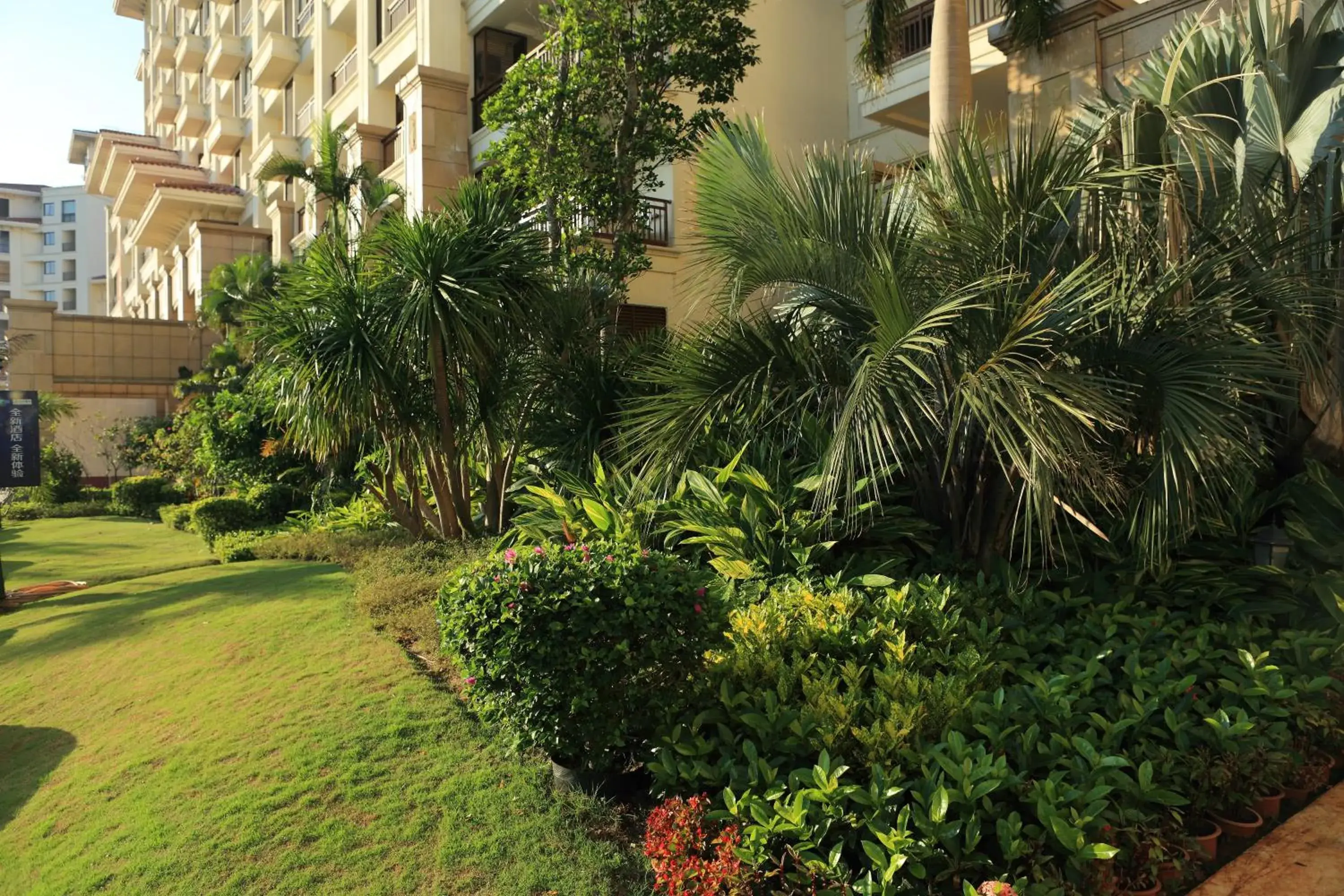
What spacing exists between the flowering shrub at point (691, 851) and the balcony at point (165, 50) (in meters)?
48.0

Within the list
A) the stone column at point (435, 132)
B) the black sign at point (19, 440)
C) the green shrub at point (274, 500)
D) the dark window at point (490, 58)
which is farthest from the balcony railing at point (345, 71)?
the black sign at point (19, 440)

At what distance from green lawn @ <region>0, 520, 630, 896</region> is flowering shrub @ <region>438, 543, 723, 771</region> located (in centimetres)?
37

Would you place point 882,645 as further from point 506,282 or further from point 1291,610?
point 506,282

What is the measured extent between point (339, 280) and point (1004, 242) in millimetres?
6075

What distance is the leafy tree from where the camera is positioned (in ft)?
31.6

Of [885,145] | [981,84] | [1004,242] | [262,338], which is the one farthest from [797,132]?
[1004,242]

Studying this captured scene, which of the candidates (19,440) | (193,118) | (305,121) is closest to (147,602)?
(19,440)

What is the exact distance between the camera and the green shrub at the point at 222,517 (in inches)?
539

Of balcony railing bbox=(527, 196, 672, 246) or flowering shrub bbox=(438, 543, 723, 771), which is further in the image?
balcony railing bbox=(527, 196, 672, 246)

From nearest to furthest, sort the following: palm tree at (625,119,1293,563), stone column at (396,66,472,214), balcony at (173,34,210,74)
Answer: palm tree at (625,119,1293,563) → stone column at (396,66,472,214) → balcony at (173,34,210,74)

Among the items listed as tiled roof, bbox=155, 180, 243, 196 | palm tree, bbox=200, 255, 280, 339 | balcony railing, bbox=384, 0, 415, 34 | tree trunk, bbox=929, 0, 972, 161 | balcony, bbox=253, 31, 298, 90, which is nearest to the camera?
tree trunk, bbox=929, 0, 972, 161

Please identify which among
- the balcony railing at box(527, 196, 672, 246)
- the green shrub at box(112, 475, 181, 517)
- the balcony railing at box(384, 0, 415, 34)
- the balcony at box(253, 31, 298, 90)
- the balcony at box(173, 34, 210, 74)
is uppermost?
the balcony at box(173, 34, 210, 74)

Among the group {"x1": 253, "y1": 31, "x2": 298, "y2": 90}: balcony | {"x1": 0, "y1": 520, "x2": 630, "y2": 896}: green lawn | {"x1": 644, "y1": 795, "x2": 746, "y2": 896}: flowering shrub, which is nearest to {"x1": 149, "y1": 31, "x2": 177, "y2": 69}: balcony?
{"x1": 253, "y1": 31, "x2": 298, "y2": 90}: balcony

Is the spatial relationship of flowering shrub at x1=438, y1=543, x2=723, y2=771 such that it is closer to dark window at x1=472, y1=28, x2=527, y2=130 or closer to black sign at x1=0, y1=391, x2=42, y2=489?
black sign at x1=0, y1=391, x2=42, y2=489
